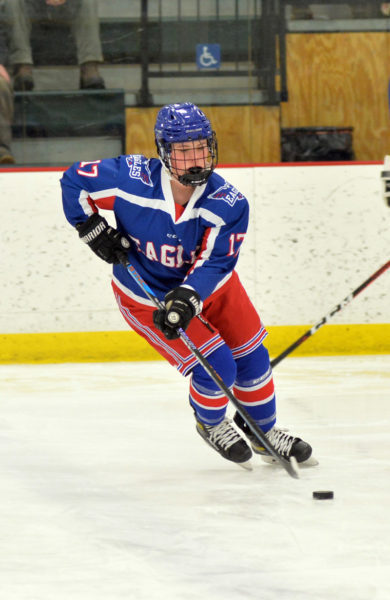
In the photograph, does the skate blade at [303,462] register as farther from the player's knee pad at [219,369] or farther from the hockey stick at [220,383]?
the player's knee pad at [219,369]

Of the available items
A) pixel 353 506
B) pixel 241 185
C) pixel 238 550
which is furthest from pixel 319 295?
pixel 238 550

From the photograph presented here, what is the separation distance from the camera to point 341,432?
9.52 ft

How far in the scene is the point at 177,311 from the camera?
2180 mm

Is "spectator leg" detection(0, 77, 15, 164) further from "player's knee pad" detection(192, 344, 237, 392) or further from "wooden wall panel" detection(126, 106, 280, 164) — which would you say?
"player's knee pad" detection(192, 344, 237, 392)

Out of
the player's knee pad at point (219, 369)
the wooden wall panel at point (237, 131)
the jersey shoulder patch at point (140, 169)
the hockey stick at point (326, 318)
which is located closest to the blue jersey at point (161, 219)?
the jersey shoulder patch at point (140, 169)

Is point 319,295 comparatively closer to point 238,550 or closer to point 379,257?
point 379,257

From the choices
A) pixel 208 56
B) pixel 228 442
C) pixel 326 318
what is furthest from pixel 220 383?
pixel 208 56

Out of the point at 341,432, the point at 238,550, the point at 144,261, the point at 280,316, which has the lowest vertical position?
the point at 280,316

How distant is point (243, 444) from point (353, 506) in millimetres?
390

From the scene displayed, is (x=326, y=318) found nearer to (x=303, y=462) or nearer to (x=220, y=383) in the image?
(x=303, y=462)

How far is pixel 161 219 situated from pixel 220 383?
42cm

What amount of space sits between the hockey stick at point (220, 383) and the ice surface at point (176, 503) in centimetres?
4

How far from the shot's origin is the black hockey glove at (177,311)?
7.16 ft

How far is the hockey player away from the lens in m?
2.26
